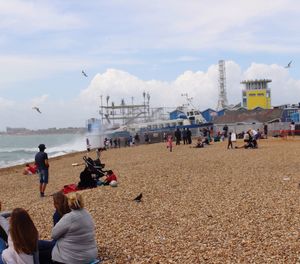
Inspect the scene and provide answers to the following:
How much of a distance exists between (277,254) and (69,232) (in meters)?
2.62

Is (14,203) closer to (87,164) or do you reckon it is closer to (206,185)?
(87,164)

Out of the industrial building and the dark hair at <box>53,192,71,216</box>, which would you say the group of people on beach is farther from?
the industrial building

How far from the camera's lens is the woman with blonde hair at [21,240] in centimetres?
486

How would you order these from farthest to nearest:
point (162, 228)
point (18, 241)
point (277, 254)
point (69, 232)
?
point (162, 228)
point (277, 254)
point (69, 232)
point (18, 241)

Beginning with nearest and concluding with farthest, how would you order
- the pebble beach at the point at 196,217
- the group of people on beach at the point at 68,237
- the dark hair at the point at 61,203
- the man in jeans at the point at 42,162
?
the group of people on beach at the point at 68,237
the dark hair at the point at 61,203
the pebble beach at the point at 196,217
the man in jeans at the point at 42,162

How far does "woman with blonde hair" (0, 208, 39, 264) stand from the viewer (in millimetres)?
4859

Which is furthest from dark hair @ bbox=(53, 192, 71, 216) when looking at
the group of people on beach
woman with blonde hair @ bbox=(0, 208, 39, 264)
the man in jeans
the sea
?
the sea

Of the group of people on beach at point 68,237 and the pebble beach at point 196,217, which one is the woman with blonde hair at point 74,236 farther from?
the pebble beach at point 196,217

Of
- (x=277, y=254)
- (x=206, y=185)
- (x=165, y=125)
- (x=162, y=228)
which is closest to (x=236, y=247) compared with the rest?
(x=277, y=254)

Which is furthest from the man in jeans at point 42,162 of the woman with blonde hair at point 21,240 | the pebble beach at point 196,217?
the woman with blonde hair at point 21,240

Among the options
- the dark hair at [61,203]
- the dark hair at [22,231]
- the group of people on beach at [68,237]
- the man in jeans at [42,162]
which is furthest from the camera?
the man in jeans at [42,162]

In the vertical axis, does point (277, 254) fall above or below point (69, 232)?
below

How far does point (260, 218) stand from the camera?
8.47m

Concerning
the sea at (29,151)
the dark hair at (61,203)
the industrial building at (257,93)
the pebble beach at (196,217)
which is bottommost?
the sea at (29,151)
